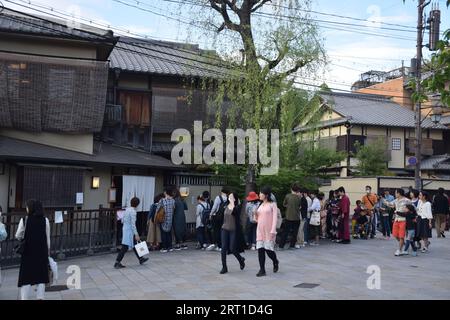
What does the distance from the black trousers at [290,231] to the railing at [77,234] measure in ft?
17.1

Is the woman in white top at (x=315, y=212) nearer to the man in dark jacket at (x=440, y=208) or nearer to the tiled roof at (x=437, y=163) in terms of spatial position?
the man in dark jacket at (x=440, y=208)

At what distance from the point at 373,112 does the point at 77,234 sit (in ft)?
98.1

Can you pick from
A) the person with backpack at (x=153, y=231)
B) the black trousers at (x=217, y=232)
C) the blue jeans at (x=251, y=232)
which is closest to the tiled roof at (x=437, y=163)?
the blue jeans at (x=251, y=232)

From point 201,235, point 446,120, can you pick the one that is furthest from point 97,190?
point 446,120

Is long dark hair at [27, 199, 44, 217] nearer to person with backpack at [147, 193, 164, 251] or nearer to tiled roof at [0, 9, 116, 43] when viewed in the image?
person with backpack at [147, 193, 164, 251]

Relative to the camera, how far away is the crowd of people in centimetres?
775

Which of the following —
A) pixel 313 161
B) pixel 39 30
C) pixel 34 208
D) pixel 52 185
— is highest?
pixel 39 30

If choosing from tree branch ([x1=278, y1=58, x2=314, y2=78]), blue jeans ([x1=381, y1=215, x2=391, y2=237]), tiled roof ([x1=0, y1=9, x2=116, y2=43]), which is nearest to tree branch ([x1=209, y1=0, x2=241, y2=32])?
tree branch ([x1=278, y1=58, x2=314, y2=78])

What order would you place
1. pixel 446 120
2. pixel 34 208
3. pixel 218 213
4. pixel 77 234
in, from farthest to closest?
pixel 446 120, pixel 218 213, pixel 77 234, pixel 34 208

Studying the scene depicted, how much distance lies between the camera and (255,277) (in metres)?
10.1

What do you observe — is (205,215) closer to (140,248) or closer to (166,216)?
(166,216)

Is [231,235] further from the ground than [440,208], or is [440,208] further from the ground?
[440,208]

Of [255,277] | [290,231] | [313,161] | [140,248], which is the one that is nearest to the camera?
[255,277]
